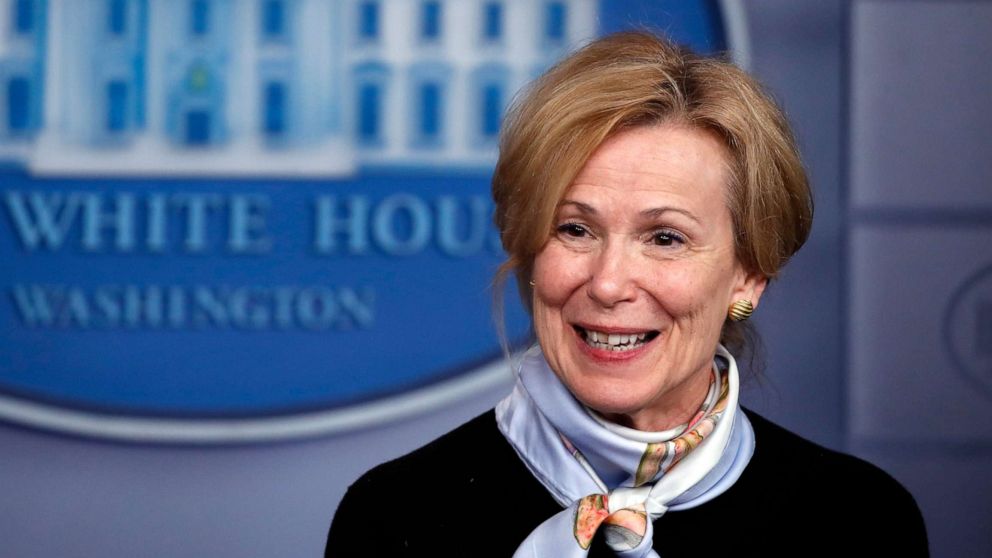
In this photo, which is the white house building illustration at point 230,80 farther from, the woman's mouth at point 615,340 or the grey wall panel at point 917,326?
the woman's mouth at point 615,340

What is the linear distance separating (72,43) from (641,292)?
5.36ft

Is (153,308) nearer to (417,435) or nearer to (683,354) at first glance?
(417,435)

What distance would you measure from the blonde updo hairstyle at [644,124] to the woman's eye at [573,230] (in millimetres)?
31

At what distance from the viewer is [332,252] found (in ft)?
9.18

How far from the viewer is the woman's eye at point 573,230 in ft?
5.58

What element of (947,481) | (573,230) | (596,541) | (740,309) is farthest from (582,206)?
(947,481)

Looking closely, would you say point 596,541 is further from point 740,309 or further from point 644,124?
point 644,124

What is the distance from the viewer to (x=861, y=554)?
179 centimetres

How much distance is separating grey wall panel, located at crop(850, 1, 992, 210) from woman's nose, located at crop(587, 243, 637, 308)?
124cm

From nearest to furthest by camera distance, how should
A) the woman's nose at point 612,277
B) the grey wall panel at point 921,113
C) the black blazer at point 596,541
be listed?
the woman's nose at point 612,277
the black blazer at point 596,541
the grey wall panel at point 921,113

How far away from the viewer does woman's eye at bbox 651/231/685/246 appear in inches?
66.4

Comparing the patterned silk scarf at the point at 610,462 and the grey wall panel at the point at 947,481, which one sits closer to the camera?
the patterned silk scarf at the point at 610,462

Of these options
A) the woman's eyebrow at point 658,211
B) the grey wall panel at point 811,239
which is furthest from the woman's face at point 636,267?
the grey wall panel at point 811,239

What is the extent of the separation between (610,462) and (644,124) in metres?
0.45
